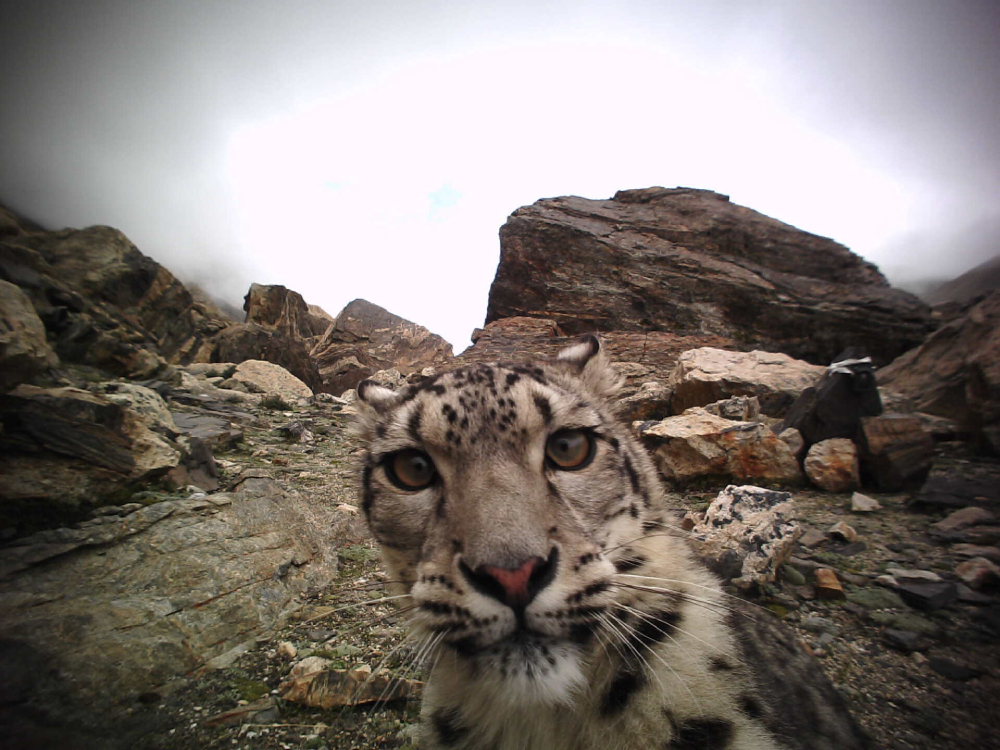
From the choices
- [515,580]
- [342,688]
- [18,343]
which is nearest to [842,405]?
[515,580]

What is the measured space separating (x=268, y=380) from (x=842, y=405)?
1352 cm

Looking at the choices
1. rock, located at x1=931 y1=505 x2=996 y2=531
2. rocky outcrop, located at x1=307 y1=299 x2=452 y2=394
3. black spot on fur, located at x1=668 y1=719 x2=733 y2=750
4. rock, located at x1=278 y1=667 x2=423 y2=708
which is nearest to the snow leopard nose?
black spot on fur, located at x1=668 y1=719 x2=733 y2=750

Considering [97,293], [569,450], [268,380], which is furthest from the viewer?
[268,380]

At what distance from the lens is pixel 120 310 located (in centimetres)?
598

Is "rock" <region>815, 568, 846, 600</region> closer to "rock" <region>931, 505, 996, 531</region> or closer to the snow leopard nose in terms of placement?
"rock" <region>931, 505, 996, 531</region>

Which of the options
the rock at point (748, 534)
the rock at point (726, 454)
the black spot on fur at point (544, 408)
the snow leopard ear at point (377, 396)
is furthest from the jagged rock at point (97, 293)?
the rock at point (726, 454)

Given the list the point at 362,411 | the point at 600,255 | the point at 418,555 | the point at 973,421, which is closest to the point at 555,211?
the point at 600,255

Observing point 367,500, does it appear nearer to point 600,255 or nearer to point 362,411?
point 362,411

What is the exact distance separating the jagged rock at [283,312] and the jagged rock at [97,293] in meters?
12.8

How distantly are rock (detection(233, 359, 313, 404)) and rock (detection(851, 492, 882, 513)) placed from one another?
1135 centimetres

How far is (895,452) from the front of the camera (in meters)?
4.12

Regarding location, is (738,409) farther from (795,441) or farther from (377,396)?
(377,396)

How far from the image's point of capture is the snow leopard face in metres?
1.15

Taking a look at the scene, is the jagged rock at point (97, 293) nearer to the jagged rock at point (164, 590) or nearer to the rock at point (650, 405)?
the jagged rock at point (164, 590)
